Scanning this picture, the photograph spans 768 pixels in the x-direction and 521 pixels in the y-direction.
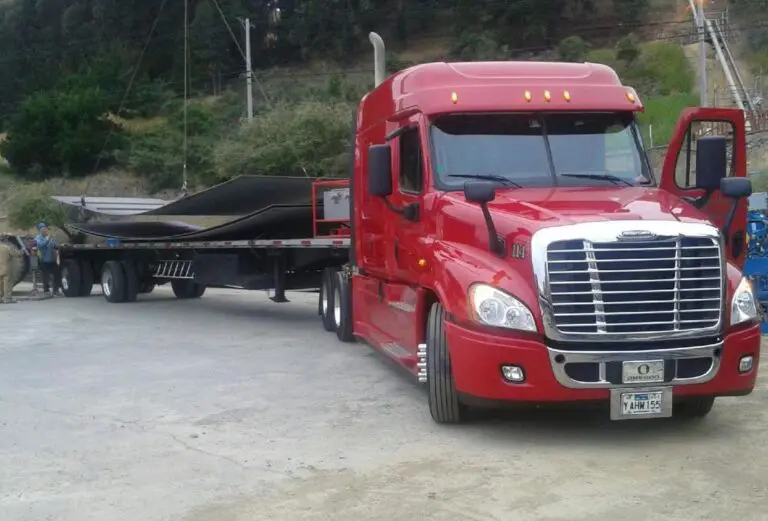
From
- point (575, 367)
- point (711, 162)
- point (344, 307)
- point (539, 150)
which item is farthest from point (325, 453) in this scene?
point (344, 307)

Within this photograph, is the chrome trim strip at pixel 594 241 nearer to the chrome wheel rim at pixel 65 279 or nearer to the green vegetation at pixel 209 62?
the chrome wheel rim at pixel 65 279

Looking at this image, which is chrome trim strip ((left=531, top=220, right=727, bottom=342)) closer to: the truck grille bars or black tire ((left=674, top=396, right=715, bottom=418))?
the truck grille bars

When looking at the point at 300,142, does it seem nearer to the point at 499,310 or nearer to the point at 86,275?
the point at 86,275

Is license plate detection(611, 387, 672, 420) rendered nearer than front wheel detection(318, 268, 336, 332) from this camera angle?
Yes

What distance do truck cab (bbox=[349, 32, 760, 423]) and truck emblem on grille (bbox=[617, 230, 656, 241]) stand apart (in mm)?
11

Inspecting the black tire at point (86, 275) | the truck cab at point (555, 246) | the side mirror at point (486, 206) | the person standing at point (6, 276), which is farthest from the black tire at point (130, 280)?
the side mirror at point (486, 206)

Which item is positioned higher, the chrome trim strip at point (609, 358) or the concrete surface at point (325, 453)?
the chrome trim strip at point (609, 358)

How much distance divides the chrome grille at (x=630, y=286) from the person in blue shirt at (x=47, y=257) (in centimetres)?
1755

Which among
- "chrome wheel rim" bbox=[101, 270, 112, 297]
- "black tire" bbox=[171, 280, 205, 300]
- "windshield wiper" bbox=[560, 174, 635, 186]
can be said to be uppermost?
"windshield wiper" bbox=[560, 174, 635, 186]

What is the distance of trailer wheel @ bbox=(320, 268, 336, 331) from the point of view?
13.3m

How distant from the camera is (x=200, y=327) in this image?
587 inches

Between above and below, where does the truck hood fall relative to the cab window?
below

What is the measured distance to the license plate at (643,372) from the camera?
664 centimetres

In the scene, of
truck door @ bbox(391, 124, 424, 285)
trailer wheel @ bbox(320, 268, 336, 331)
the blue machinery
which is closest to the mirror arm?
truck door @ bbox(391, 124, 424, 285)
